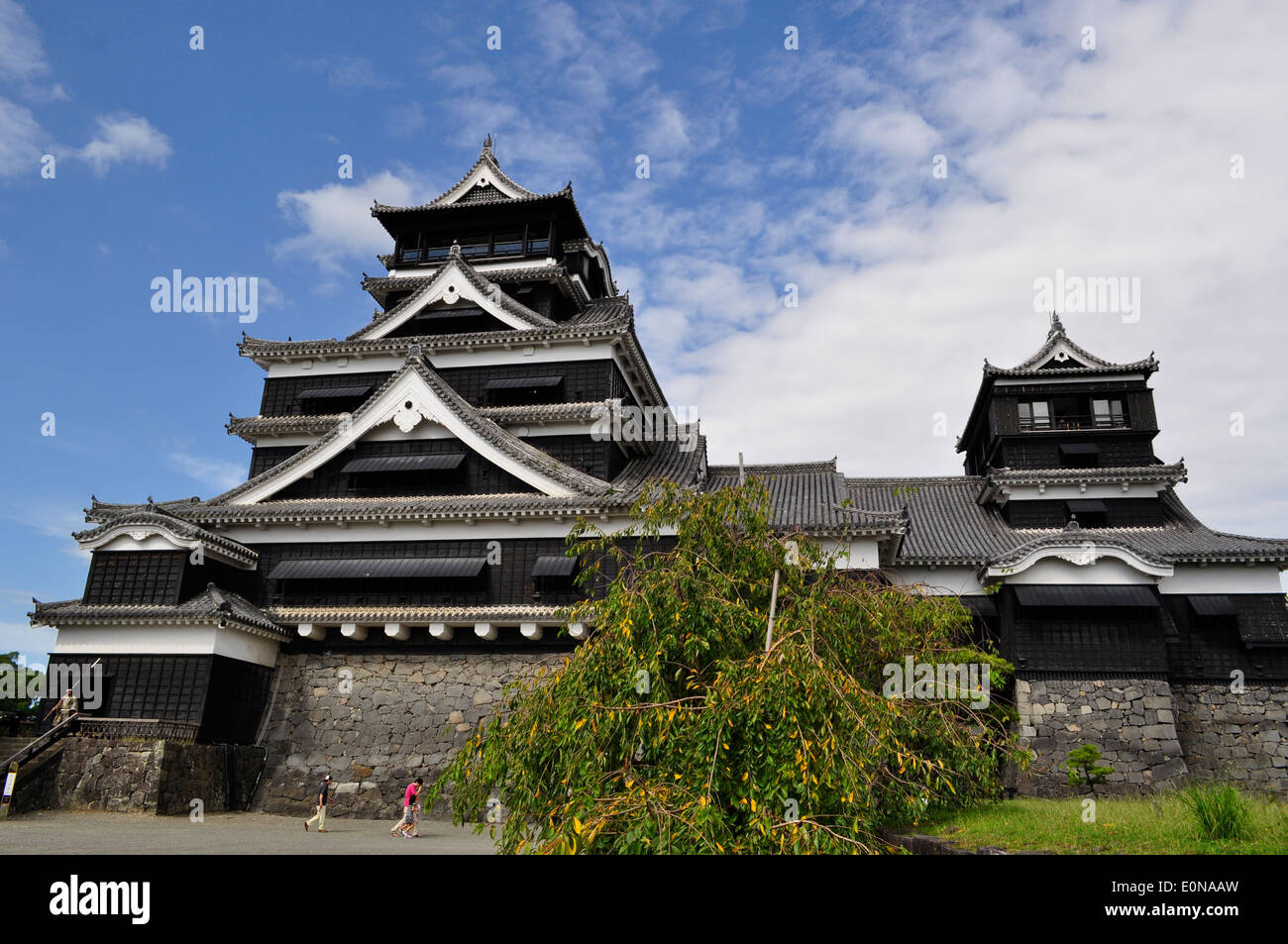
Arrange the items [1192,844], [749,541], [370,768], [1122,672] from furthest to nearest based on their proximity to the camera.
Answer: [1122,672]
[370,768]
[749,541]
[1192,844]

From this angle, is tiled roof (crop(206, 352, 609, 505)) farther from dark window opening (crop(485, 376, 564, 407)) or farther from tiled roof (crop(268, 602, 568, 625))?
tiled roof (crop(268, 602, 568, 625))

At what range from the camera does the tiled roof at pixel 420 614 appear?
20156 mm

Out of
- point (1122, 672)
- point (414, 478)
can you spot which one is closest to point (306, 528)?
point (414, 478)

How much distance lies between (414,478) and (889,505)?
1574cm

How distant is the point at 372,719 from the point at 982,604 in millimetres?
17047

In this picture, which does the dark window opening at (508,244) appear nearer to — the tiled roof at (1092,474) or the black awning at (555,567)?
the black awning at (555,567)

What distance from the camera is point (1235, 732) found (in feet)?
72.4

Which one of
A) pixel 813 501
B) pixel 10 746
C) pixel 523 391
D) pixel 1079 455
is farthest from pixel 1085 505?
pixel 10 746

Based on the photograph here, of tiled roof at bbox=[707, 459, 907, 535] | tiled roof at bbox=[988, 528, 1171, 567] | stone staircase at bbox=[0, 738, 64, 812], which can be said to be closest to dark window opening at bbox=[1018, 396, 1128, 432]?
tiled roof at bbox=[988, 528, 1171, 567]

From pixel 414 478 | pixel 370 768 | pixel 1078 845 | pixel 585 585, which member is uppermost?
pixel 414 478

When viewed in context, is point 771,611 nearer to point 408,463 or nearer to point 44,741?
point 408,463

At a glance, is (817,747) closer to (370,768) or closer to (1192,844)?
(1192,844)

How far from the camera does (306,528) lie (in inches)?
884
